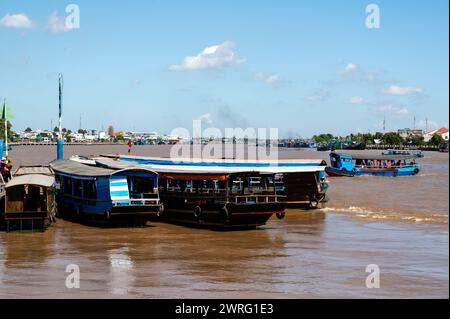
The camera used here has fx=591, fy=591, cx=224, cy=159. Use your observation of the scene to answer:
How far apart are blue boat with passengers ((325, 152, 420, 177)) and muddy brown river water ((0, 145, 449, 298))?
2593cm

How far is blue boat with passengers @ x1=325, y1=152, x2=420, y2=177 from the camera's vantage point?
177ft

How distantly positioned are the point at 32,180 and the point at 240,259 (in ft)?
29.7

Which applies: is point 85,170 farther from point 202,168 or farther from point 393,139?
point 393,139

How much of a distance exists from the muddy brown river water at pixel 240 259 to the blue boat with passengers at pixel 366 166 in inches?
1021

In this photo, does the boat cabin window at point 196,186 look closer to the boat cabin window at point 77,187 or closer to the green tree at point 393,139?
the boat cabin window at point 77,187

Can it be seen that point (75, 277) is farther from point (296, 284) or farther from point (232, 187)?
point (232, 187)

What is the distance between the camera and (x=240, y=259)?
18.0 metres

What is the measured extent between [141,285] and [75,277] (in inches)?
73.9

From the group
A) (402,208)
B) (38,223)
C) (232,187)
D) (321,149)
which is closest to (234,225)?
(232,187)

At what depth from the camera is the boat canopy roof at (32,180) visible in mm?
21484

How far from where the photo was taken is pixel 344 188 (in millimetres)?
43000

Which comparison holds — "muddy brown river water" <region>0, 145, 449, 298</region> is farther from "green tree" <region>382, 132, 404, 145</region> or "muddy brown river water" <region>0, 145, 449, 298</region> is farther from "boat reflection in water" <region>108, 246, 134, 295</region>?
"green tree" <region>382, 132, 404, 145</region>

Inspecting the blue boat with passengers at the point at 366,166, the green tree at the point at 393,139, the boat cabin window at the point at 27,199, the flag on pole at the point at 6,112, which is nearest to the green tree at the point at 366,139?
the green tree at the point at 393,139

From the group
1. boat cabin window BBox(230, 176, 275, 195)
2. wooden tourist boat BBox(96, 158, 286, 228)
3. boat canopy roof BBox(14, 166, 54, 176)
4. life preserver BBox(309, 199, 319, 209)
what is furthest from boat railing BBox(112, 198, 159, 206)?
life preserver BBox(309, 199, 319, 209)
